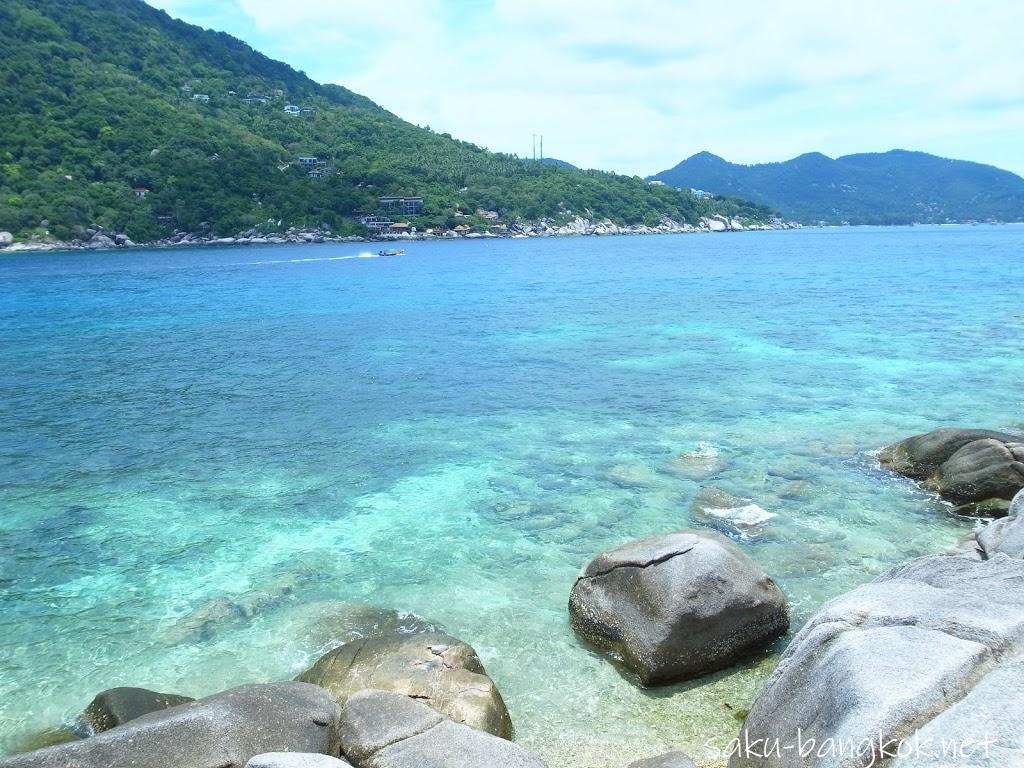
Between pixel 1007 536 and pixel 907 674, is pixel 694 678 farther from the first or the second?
pixel 1007 536

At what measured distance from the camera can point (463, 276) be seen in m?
79.5

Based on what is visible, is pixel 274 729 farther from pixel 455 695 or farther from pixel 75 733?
pixel 75 733

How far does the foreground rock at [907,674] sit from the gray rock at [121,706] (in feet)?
21.5

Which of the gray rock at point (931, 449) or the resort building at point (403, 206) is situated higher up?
the resort building at point (403, 206)

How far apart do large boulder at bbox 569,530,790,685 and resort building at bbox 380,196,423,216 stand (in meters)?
174

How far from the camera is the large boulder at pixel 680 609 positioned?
30.7ft

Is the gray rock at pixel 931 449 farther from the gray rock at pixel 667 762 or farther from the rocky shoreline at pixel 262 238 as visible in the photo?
the rocky shoreline at pixel 262 238

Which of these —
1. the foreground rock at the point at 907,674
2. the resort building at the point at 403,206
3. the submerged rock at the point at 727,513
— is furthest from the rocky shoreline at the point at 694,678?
the resort building at the point at 403,206

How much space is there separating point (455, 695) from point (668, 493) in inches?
331

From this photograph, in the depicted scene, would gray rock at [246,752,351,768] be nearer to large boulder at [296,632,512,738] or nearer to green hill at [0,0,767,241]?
large boulder at [296,632,512,738]

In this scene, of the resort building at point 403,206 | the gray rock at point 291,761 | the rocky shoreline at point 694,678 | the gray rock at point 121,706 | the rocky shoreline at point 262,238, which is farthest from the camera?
the resort building at point 403,206

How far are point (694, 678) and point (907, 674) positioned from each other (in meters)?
4.38

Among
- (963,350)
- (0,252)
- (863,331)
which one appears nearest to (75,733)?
(963,350)

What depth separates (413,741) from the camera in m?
7.07
